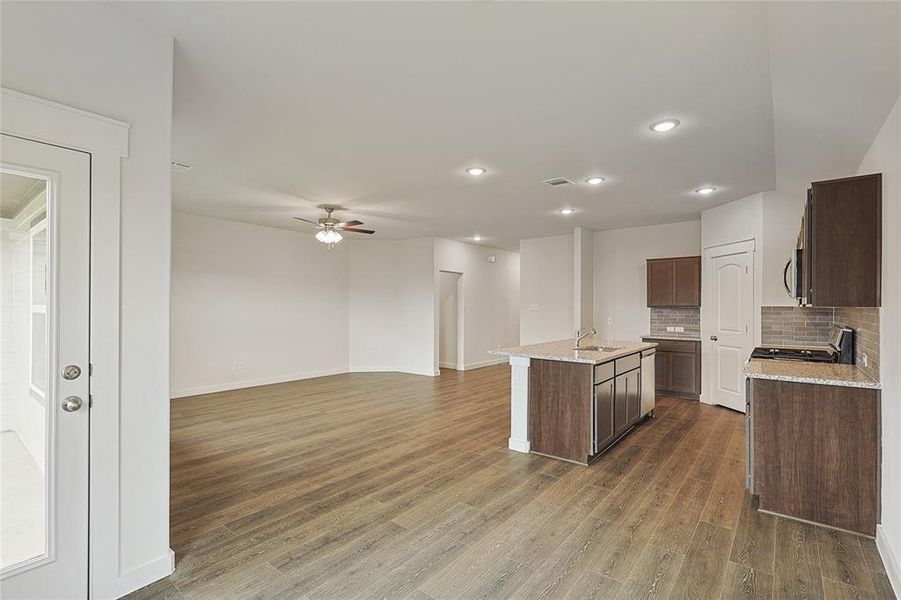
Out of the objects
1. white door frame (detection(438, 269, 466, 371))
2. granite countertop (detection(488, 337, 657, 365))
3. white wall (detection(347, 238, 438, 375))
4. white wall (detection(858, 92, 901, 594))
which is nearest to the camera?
white wall (detection(858, 92, 901, 594))

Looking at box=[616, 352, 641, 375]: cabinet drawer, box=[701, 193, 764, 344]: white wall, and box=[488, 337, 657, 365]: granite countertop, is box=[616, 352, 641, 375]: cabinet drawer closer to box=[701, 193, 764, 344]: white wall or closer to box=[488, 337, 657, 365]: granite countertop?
box=[488, 337, 657, 365]: granite countertop

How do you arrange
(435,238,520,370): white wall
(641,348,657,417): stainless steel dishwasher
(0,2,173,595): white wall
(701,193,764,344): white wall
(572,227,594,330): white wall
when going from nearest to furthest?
(0,2,173,595): white wall < (641,348,657,417): stainless steel dishwasher < (701,193,764,344): white wall < (572,227,594,330): white wall < (435,238,520,370): white wall

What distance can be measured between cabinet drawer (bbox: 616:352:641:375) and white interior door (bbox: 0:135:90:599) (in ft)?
12.9

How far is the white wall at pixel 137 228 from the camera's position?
188 cm

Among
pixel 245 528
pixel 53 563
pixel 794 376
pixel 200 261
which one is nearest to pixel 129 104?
pixel 53 563

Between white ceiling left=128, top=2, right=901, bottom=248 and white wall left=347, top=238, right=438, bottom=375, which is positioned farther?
white wall left=347, top=238, right=438, bottom=375

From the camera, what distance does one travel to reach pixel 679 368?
20.5ft

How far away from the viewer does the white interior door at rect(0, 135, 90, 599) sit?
177cm

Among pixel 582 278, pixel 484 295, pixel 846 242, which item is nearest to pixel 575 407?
pixel 846 242

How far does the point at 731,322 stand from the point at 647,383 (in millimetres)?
1546

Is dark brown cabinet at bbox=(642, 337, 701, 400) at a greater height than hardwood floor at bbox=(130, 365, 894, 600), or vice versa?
dark brown cabinet at bbox=(642, 337, 701, 400)

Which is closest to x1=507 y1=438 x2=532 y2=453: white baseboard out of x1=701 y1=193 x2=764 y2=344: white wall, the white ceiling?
the white ceiling

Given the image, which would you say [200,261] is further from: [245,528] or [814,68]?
[814,68]

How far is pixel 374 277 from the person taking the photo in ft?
28.3
